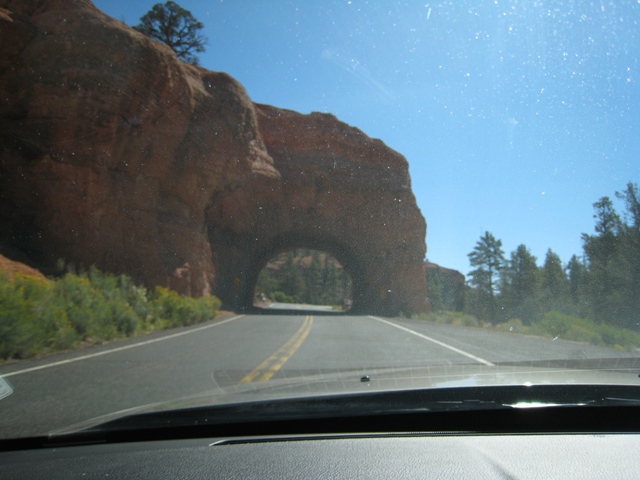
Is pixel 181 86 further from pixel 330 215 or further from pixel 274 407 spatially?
pixel 274 407

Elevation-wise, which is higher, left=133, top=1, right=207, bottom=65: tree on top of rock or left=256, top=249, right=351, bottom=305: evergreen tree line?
left=133, top=1, right=207, bottom=65: tree on top of rock

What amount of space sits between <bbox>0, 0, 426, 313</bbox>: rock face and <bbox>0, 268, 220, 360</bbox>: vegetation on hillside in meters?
5.86

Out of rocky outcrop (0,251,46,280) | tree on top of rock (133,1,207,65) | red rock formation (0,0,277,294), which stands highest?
tree on top of rock (133,1,207,65)

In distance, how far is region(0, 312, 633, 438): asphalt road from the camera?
5922 millimetres

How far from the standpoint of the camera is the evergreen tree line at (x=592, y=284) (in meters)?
23.7

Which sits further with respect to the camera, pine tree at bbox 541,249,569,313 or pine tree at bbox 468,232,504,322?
pine tree at bbox 468,232,504,322

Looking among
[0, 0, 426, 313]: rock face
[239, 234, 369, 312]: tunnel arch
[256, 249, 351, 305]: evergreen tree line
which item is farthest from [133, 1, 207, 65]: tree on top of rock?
[256, 249, 351, 305]: evergreen tree line

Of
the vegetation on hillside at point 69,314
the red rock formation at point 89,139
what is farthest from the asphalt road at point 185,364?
the red rock formation at point 89,139

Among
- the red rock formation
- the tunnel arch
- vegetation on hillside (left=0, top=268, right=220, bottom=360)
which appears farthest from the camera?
the tunnel arch

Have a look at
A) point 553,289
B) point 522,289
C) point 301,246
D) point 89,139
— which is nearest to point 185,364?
point 89,139

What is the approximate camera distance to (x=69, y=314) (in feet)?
45.8

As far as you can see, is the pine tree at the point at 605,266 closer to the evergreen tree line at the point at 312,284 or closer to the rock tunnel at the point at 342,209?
the rock tunnel at the point at 342,209

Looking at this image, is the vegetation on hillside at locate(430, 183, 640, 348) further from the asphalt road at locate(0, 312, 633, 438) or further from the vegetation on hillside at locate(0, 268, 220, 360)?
the vegetation on hillside at locate(0, 268, 220, 360)

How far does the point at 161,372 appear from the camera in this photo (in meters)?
8.56
